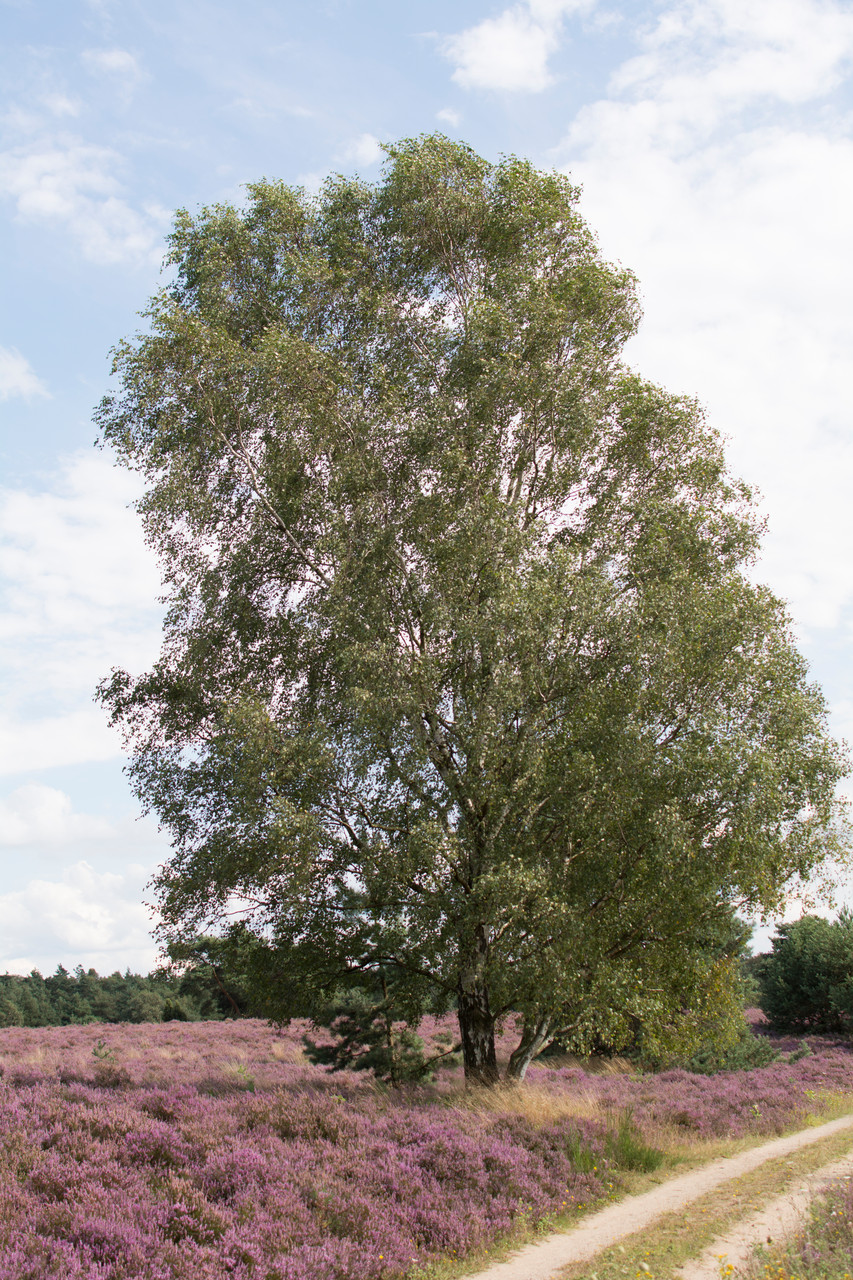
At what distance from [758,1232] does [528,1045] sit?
664 cm

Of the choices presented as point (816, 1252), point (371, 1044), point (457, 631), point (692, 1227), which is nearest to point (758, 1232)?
point (692, 1227)

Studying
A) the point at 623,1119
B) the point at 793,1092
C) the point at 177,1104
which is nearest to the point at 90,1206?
the point at 177,1104

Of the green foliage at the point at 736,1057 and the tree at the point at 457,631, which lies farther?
the green foliage at the point at 736,1057

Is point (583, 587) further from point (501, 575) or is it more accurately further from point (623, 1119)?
point (623, 1119)

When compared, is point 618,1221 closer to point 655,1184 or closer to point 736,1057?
point 655,1184

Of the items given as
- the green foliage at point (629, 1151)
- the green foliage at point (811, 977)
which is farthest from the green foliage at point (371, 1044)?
the green foliage at point (811, 977)

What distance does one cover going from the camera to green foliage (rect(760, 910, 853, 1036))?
33844mm

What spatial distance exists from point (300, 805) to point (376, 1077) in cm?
898

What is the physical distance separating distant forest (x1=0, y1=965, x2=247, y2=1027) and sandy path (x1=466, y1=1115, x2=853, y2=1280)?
3171 centimetres

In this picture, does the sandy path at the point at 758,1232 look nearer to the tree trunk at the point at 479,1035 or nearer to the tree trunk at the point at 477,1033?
the tree trunk at the point at 477,1033

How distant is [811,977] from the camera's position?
1403 inches

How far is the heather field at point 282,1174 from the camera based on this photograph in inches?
267

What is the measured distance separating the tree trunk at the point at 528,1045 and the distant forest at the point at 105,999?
2873cm

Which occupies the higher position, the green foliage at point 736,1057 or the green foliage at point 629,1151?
the green foliage at point 629,1151
